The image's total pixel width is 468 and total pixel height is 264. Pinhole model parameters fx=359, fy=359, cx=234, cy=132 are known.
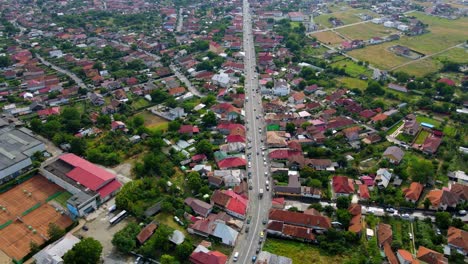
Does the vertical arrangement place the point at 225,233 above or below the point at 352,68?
above

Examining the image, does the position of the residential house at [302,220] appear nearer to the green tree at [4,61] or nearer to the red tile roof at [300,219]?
the red tile roof at [300,219]

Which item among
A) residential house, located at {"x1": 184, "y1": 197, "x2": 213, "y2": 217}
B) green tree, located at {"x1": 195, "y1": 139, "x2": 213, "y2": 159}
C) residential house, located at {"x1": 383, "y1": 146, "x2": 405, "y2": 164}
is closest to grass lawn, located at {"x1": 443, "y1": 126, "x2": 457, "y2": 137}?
residential house, located at {"x1": 383, "y1": 146, "x2": 405, "y2": 164}

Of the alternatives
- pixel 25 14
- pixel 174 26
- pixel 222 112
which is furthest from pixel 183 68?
pixel 25 14

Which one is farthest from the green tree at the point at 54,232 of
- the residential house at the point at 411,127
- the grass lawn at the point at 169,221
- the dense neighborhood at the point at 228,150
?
the residential house at the point at 411,127

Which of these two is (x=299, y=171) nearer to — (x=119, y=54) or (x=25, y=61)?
(x=119, y=54)

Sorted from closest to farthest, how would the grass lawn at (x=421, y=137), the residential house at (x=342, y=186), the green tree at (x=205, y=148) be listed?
the residential house at (x=342, y=186) → the green tree at (x=205, y=148) → the grass lawn at (x=421, y=137)

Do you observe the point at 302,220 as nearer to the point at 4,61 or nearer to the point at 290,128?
the point at 290,128

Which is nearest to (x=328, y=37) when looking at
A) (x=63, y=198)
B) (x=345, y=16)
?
(x=345, y=16)
